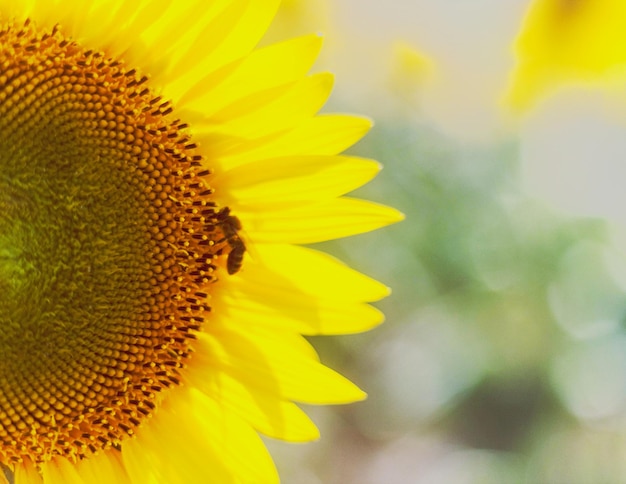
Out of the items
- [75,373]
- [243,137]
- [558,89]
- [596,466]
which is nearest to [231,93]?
[243,137]

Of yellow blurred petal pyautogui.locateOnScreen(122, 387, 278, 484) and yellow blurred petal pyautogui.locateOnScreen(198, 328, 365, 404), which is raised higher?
yellow blurred petal pyautogui.locateOnScreen(198, 328, 365, 404)

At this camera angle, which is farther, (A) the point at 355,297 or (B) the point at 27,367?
(A) the point at 355,297

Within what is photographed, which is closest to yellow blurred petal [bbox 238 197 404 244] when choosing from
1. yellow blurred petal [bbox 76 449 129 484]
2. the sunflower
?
the sunflower

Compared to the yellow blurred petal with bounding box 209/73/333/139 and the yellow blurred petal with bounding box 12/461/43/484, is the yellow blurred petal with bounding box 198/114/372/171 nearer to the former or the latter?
the yellow blurred petal with bounding box 209/73/333/139

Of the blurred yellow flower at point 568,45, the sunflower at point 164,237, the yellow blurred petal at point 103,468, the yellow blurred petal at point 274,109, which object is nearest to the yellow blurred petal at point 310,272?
the sunflower at point 164,237

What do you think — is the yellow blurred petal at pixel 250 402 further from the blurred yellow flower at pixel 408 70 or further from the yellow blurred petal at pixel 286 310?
the blurred yellow flower at pixel 408 70

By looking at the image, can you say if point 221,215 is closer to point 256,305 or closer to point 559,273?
point 256,305

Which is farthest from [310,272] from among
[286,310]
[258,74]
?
[258,74]
